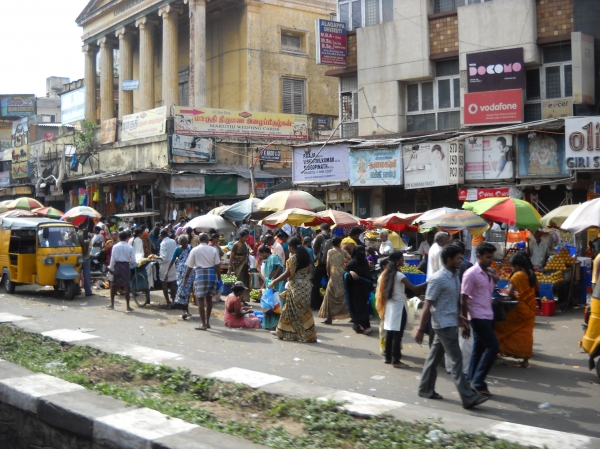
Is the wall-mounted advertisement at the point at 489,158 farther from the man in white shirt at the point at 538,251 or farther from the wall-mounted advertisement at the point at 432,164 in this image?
the man in white shirt at the point at 538,251

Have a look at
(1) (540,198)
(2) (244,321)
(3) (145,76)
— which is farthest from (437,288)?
(3) (145,76)

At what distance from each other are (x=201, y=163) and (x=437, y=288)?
22.0m

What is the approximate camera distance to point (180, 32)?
37844 mm

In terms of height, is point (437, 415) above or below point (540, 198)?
below

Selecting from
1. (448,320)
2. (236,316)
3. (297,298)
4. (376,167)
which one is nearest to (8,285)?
(236,316)

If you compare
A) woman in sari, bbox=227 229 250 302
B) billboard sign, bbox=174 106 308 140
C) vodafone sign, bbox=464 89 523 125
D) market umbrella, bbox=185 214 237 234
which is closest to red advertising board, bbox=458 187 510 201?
vodafone sign, bbox=464 89 523 125

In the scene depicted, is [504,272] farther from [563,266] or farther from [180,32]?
[180,32]

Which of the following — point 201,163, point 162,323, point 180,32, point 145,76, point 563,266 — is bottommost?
point 162,323

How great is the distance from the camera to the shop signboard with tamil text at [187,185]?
89.0 ft

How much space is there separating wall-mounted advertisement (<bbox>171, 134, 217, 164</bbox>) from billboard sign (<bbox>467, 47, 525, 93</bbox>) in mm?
12358

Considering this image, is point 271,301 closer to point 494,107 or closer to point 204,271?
point 204,271

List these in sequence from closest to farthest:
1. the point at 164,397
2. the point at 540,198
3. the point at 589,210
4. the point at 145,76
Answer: the point at 164,397 → the point at 589,210 → the point at 540,198 → the point at 145,76

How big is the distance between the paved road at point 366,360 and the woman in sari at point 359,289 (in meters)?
0.27

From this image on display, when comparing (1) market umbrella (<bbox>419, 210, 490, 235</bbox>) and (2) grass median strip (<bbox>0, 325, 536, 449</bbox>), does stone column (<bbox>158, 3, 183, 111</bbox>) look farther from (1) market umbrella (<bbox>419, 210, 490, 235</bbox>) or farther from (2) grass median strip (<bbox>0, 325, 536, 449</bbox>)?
(2) grass median strip (<bbox>0, 325, 536, 449</bbox>)
